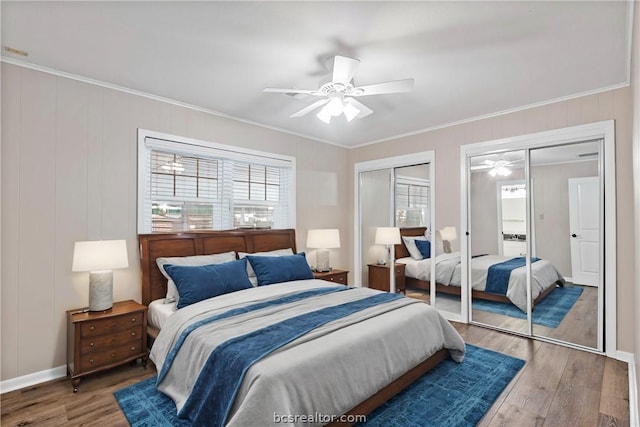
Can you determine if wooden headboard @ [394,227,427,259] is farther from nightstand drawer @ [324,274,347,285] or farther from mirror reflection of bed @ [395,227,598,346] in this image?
nightstand drawer @ [324,274,347,285]

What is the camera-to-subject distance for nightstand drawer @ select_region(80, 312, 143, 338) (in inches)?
100.0

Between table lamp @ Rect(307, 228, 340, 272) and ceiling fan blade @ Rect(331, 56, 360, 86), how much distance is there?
2526mm

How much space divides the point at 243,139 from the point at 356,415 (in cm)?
332

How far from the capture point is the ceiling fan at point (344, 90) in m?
2.24

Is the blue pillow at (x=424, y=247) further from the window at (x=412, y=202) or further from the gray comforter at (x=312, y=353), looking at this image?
the gray comforter at (x=312, y=353)

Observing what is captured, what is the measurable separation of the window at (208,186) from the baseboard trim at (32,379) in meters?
1.37

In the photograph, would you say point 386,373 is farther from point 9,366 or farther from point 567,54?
point 9,366

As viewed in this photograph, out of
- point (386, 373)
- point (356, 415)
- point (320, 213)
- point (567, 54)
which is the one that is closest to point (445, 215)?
point (320, 213)

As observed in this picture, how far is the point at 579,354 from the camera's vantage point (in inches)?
123

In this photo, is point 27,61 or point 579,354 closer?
point 27,61

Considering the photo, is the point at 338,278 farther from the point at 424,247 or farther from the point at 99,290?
the point at 99,290

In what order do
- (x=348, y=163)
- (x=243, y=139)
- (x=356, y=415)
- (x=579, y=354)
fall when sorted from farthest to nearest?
(x=348, y=163), (x=243, y=139), (x=579, y=354), (x=356, y=415)

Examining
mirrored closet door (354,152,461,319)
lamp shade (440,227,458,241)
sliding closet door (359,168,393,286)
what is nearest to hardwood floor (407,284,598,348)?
mirrored closet door (354,152,461,319)

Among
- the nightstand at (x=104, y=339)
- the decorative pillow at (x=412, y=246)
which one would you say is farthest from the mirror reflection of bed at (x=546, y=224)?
the nightstand at (x=104, y=339)
